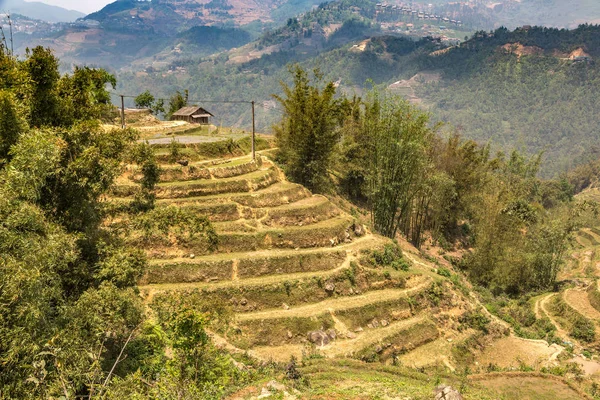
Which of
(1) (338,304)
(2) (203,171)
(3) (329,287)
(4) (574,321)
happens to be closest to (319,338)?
(1) (338,304)

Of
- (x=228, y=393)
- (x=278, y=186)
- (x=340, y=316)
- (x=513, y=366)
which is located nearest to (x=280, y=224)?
(x=278, y=186)

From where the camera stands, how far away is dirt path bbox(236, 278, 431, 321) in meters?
23.8

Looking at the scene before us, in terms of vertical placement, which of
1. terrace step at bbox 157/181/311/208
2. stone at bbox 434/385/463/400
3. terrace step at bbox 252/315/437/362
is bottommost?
terrace step at bbox 252/315/437/362

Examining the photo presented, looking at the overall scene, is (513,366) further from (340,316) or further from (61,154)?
(61,154)

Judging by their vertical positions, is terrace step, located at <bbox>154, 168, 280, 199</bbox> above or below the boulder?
above

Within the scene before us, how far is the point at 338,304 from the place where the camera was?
25.6 m

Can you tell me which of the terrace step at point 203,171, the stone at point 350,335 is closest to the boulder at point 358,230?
the stone at point 350,335

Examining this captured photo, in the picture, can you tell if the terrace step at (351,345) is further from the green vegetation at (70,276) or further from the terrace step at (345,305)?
the green vegetation at (70,276)

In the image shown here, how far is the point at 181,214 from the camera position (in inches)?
1038

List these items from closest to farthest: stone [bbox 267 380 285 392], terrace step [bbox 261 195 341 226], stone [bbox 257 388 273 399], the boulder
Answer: stone [bbox 257 388 273 399], stone [bbox 267 380 285 392], terrace step [bbox 261 195 341 226], the boulder

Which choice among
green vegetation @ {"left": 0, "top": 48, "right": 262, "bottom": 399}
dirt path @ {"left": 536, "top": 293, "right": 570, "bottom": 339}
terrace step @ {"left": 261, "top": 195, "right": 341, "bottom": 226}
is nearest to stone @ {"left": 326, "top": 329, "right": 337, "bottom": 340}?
green vegetation @ {"left": 0, "top": 48, "right": 262, "bottom": 399}

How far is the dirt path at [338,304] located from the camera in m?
23.8

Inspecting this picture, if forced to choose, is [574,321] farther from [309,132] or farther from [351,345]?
[309,132]

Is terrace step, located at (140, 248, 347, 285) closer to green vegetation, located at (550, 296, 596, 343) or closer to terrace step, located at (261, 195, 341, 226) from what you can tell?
terrace step, located at (261, 195, 341, 226)
